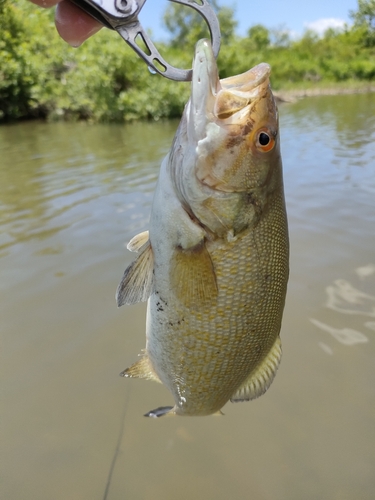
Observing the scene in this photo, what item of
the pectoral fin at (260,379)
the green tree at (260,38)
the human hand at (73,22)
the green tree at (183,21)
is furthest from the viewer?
the green tree at (260,38)

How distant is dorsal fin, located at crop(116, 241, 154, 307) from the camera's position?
5.98 ft

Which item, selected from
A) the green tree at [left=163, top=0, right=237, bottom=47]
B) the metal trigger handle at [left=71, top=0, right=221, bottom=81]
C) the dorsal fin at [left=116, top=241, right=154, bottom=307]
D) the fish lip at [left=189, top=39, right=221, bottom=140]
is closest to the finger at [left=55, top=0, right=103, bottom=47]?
the metal trigger handle at [left=71, top=0, right=221, bottom=81]

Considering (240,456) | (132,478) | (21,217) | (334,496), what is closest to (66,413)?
(132,478)

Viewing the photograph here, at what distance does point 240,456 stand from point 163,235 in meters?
1.70

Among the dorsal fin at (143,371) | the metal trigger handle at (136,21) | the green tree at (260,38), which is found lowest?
the dorsal fin at (143,371)

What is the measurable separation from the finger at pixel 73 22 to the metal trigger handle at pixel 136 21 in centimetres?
15

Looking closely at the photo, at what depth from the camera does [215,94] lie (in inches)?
61.6

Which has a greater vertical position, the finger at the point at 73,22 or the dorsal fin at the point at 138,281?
the finger at the point at 73,22

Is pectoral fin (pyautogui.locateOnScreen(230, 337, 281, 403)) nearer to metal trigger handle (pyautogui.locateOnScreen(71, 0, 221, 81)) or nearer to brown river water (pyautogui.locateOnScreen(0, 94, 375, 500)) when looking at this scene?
brown river water (pyautogui.locateOnScreen(0, 94, 375, 500))

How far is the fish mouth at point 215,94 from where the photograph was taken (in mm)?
1521

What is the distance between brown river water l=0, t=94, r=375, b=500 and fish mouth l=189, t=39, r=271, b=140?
2103 mm

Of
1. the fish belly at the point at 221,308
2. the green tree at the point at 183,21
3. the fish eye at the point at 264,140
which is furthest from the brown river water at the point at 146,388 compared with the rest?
the green tree at the point at 183,21

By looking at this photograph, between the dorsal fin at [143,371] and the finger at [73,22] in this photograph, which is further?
the finger at [73,22]

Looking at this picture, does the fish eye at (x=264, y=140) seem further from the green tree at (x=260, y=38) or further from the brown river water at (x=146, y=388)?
the green tree at (x=260, y=38)
